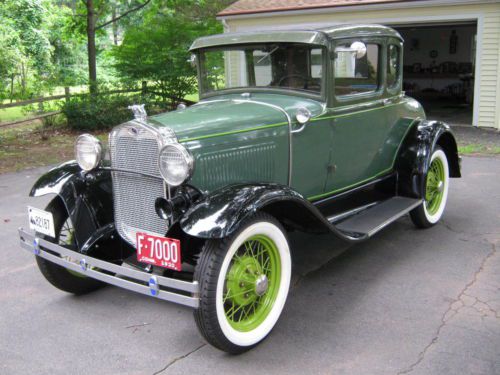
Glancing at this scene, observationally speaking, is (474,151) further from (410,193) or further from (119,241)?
(119,241)

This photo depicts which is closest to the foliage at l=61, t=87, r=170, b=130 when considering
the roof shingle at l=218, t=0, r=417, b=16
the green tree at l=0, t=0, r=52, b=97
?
the roof shingle at l=218, t=0, r=417, b=16

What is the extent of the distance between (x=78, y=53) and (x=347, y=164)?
84.4ft

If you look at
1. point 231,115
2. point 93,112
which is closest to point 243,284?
point 231,115

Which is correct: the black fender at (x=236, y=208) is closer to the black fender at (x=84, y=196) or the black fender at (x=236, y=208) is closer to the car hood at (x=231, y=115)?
the car hood at (x=231, y=115)

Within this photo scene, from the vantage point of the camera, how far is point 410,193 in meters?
Result: 4.71

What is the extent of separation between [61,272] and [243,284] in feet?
4.52

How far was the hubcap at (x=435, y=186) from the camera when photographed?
504 cm

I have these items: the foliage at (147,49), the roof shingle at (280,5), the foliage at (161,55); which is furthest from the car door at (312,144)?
the foliage at (161,55)

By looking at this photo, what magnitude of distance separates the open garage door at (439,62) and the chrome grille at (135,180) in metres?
16.0

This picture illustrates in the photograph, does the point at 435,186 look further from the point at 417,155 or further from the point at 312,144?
the point at 312,144

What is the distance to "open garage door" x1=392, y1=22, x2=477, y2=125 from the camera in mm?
18250

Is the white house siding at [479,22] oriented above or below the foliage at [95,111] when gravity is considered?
above

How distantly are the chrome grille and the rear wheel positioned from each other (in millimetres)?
404

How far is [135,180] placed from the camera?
10.7 ft
